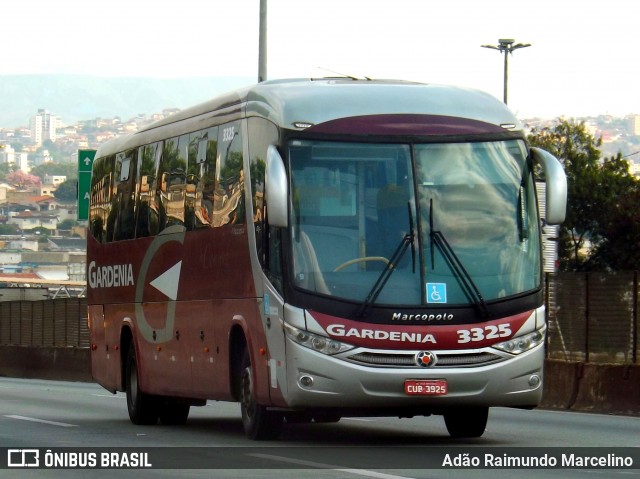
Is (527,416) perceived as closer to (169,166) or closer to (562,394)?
(562,394)

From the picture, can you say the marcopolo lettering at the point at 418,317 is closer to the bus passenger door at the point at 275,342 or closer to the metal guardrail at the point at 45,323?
the bus passenger door at the point at 275,342

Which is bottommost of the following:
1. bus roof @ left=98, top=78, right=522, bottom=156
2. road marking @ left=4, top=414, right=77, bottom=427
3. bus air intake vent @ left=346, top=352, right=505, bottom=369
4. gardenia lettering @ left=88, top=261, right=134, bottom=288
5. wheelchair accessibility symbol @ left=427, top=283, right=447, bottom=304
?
road marking @ left=4, top=414, right=77, bottom=427

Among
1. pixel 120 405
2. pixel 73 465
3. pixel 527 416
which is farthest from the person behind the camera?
pixel 120 405

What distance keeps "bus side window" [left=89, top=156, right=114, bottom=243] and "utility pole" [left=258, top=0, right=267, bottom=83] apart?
7.68 metres

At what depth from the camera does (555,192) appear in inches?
632

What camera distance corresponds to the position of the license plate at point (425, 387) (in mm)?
15477

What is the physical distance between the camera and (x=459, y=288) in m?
15.8

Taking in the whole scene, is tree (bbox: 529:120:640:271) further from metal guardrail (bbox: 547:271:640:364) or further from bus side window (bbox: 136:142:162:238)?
bus side window (bbox: 136:142:162:238)

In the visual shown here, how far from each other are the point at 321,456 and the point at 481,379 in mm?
1701

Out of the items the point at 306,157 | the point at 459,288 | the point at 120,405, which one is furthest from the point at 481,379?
the point at 120,405

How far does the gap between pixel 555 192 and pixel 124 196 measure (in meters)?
7.95

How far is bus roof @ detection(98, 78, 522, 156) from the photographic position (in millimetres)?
16391

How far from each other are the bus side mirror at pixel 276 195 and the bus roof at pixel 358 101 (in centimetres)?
68

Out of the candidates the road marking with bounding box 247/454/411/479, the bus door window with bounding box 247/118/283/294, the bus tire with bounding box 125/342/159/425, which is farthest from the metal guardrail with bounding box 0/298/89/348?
the road marking with bounding box 247/454/411/479
